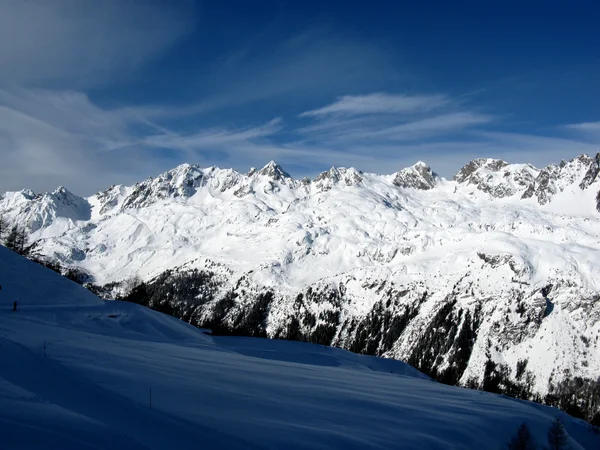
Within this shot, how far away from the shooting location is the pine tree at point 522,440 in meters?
21.2

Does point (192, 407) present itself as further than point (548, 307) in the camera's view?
No

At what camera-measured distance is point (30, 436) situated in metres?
7.75

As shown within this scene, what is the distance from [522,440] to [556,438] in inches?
249

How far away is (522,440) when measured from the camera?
22.0 m

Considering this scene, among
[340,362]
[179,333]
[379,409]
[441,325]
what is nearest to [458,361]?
[441,325]

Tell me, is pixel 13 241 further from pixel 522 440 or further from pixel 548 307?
pixel 548 307

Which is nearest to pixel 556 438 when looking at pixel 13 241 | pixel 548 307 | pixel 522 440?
pixel 522 440

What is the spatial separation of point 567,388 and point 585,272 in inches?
2515

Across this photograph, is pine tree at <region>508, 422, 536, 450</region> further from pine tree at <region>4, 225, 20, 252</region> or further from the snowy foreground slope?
pine tree at <region>4, 225, 20, 252</region>

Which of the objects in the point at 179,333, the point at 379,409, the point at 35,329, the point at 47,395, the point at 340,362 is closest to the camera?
the point at 47,395

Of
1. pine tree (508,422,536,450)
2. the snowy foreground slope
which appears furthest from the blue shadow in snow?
pine tree (508,422,536,450)

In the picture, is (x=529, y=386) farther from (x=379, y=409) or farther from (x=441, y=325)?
(x=379, y=409)

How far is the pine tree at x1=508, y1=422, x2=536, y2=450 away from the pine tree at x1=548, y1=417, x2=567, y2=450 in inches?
138

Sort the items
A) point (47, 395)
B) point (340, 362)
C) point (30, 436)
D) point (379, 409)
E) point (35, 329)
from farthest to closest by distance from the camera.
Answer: point (340, 362) → point (35, 329) → point (379, 409) → point (47, 395) → point (30, 436)
